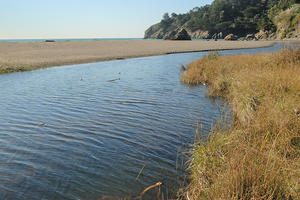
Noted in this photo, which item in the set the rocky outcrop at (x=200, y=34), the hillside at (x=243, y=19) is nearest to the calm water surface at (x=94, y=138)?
the hillside at (x=243, y=19)

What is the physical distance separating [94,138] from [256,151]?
4.19 m

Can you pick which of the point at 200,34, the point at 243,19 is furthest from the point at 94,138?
the point at 200,34

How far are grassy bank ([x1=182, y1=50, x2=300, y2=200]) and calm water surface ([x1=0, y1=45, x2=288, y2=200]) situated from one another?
0.71m

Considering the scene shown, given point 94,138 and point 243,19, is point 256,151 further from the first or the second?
point 243,19

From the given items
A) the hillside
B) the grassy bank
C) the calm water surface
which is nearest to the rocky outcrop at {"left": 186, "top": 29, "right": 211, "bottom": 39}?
the hillside

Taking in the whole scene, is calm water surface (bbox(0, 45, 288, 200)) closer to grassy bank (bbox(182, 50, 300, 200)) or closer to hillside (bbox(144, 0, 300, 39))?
grassy bank (bbox(182, 50, 300, 200))

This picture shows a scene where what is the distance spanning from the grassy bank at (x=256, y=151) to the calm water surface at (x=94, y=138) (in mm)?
711

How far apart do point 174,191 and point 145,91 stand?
8296 mm

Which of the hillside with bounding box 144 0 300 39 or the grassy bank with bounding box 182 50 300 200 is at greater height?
the hillside with bounding box 144 0 300 39

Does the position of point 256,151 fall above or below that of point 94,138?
above

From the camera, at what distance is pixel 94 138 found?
648cm

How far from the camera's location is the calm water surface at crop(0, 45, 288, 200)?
4.45 metres

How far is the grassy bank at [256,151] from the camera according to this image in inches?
121

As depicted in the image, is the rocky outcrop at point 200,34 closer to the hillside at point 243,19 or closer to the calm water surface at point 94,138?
the hillside at point 243,19
